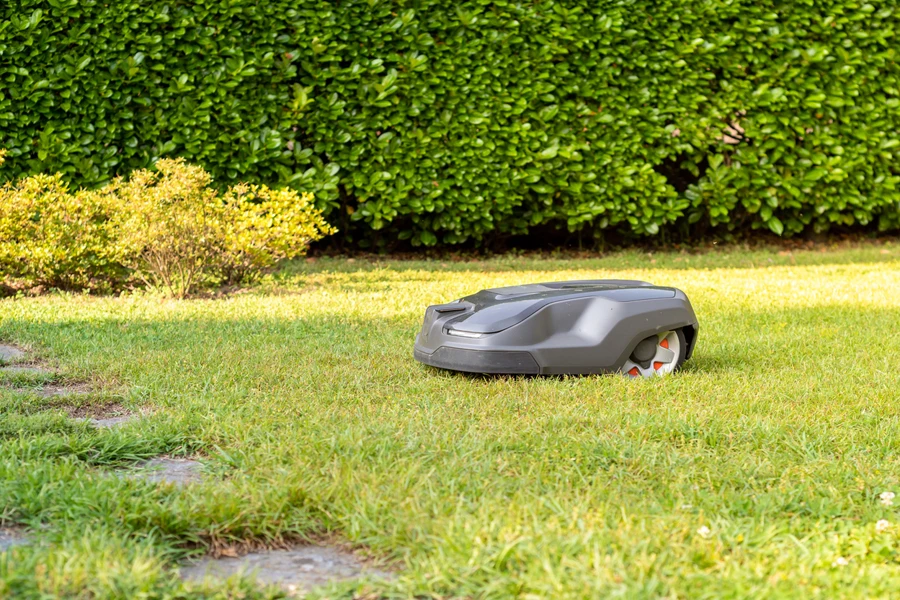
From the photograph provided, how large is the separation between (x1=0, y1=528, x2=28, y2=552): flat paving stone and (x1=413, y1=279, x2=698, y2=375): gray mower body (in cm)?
187

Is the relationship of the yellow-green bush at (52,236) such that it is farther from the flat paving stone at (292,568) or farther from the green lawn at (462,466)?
the flat paving stone at (292,568)

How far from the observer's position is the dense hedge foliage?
7.84 m

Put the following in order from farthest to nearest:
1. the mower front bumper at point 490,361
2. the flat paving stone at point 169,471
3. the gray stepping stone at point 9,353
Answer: the gray stepping stone at point 9,353
the mower front bumper at point 490,361
the flat paving stone at point 169,471

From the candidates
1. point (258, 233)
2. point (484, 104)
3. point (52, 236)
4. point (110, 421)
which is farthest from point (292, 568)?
point (484, 104)

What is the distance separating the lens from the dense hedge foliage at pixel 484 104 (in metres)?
7.84

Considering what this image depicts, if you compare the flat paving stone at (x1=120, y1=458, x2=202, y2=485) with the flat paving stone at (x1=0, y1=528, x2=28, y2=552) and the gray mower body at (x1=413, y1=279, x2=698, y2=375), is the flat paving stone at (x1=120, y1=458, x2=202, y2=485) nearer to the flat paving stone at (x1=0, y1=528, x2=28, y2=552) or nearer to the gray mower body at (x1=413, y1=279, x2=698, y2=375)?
the flat paving stone at (x1=0, y1=528, x2=28, y2=552)

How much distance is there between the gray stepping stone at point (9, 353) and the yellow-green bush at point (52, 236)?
1572 millimetres

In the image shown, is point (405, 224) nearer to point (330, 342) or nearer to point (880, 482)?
point (330, 342)

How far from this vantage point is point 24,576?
78.3 inches

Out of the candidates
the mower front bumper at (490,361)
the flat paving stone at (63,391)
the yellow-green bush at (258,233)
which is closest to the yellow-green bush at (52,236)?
the yellow-green bush at (258,233)

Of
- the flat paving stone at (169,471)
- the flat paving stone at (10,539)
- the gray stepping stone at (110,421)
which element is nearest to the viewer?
the flat paving stone at (10,539)

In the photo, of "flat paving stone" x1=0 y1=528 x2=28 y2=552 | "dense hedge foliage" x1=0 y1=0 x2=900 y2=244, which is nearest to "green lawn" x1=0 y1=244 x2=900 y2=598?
"flat paving stone" x1=0 y1=528 x2=28 y2=552

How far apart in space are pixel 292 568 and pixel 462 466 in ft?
2.27

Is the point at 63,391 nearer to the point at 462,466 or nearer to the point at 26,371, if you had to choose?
the point at 26,371
